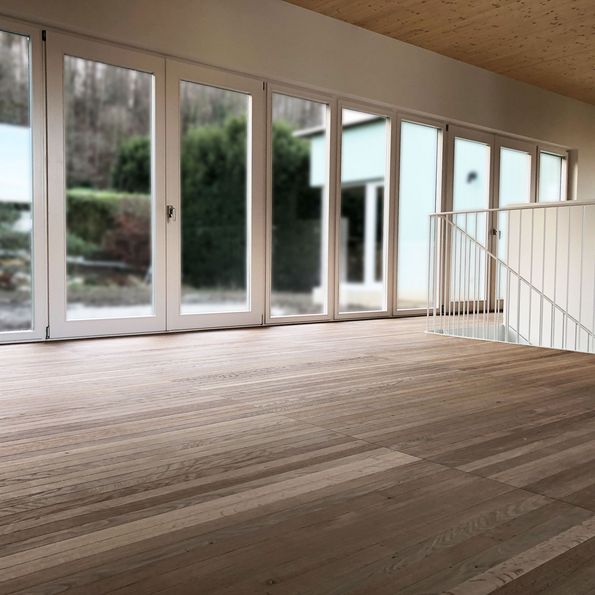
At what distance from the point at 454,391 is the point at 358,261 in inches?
140

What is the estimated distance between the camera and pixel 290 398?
8.43ft

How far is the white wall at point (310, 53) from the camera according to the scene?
4.22 meters

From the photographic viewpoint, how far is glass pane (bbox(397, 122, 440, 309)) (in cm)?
645

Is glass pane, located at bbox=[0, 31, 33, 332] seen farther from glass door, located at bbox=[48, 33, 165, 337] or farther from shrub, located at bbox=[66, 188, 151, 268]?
shrub, located at bbox=[66, 188, 151, 268]

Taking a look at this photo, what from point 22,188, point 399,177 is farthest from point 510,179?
point 22,188

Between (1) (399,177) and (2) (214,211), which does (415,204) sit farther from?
(2) (214,211)

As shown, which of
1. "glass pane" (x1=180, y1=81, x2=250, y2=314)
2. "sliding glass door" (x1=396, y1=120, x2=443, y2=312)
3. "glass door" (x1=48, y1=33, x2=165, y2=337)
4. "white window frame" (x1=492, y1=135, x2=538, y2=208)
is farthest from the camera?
"white window frame" (x1=492, y1=135, x2=538, y2=208)

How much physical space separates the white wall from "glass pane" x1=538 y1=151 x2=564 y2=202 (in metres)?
0.32

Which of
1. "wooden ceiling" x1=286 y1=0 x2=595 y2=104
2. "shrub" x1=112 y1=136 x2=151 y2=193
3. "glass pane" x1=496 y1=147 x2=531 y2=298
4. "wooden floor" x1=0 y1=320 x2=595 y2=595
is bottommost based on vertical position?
"wooden floor" x1=0 y1=320 x2=595 y2=595

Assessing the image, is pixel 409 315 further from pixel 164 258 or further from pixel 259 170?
pixel 164 258

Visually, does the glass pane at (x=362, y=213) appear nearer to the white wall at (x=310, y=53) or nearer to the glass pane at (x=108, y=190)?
the white wall at (x=310, y=53)

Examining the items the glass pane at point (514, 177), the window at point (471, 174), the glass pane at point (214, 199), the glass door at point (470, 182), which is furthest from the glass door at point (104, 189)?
the glass pane at point (514, 177)

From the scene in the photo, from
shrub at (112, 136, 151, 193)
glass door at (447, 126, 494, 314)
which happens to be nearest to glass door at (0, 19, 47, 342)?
shrub at (112, 136, 151, 193)

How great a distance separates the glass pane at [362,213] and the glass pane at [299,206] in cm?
25
